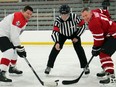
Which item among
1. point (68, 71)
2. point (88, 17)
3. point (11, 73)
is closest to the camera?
point (88, 17)

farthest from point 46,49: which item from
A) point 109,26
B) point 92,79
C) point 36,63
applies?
point 109,26

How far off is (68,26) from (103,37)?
2.04ft

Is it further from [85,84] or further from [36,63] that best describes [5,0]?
[85,84]

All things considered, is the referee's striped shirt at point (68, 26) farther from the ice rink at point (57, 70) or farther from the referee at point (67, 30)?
the ice rink at point (57, 70)

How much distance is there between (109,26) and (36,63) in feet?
5.62

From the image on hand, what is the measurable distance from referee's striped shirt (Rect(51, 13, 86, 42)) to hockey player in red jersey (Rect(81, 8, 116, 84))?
47 cm

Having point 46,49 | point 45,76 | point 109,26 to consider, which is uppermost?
point 109,26

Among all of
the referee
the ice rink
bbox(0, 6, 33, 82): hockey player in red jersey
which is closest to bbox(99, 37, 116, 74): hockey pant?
the ice rink

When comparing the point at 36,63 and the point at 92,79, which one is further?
the point at 36,63

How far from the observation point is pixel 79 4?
8.62 meters

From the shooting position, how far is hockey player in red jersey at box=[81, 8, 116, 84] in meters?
3.09

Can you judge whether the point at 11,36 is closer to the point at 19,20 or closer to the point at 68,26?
the point at 19,20

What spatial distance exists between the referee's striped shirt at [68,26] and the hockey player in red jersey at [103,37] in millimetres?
469

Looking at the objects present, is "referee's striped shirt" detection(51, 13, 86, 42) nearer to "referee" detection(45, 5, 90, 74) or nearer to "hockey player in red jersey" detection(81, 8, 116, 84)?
"referee" detection(45, 5, 90, 74)
